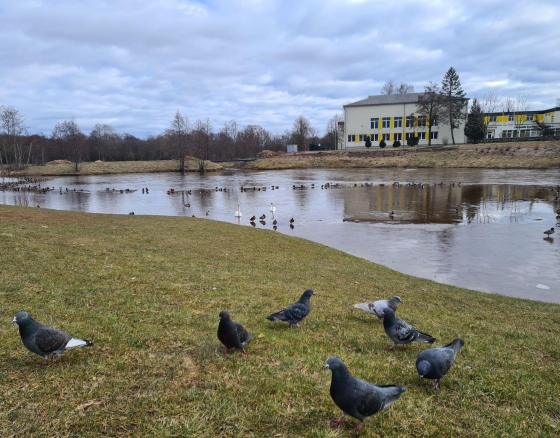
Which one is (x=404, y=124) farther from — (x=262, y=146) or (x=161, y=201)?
(x=161, y=201)

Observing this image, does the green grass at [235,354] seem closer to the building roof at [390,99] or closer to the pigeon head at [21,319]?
the pigeon head at [21,319]

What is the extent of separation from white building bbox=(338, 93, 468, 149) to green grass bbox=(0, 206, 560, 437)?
91795mm

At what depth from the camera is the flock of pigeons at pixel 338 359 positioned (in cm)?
363

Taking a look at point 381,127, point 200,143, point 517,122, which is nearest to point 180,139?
point 200,143

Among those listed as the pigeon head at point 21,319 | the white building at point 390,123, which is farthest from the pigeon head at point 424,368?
the white building at point 390,123

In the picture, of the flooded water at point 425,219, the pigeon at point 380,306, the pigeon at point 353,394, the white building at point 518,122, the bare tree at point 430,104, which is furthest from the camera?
the white building at point 518,122

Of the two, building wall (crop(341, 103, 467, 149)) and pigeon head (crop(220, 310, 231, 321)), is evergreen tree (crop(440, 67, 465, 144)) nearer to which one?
building wall (crop(341, 103, 467, 149))

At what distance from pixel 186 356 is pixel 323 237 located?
1623cm

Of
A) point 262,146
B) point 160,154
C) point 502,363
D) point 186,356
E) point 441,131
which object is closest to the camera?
point 186,356

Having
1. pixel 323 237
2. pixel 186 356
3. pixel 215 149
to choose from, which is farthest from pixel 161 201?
pixel 215 149

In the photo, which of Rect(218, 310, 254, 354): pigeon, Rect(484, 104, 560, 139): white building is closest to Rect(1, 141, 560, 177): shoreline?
Rect(484, 104, 560, 139): white building

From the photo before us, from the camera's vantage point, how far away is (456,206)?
103 ft

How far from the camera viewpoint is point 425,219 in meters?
26.2

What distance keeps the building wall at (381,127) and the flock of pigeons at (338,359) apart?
318 ft
